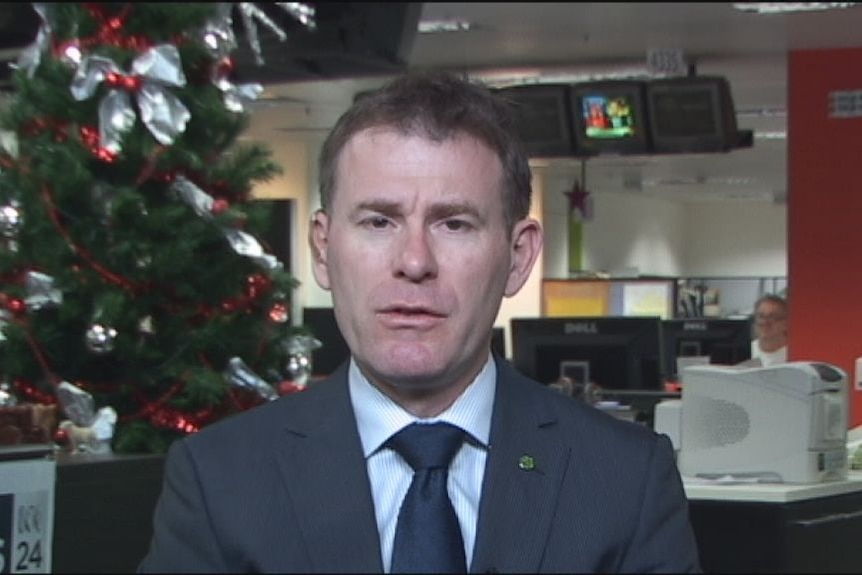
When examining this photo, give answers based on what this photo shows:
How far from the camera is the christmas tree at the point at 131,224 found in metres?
3.75

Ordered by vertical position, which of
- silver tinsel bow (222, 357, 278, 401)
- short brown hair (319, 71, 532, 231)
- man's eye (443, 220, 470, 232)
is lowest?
silver tinsel bow (222, 357, 278, 401)

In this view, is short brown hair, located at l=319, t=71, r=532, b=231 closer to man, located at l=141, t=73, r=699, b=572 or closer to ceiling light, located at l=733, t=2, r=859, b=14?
man, located at l=141, t=73, r=699, b=572

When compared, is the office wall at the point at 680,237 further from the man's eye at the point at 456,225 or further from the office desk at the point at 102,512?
the man's eye at the point at 456,225

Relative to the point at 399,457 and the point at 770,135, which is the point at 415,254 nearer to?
the point at 399,457

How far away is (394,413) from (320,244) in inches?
7.2

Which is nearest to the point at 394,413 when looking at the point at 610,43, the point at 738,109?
the point at 610,43

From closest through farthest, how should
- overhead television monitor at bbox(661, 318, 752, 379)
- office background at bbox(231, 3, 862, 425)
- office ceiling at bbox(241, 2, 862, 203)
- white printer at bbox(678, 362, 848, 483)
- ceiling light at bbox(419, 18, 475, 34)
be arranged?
office background at bbox(231, 3, 862, 425)
white printer at bbox(678, 362, 848, 483)
office ceiling at bbox(241, 2, 862, 203)
ceiling light at bbox(419, 18, 475, 34)
overhead television monitor at bbox(661, 318, 752, 379)

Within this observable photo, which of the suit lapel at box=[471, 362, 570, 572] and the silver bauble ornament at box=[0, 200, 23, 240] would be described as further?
the silver bauble ornament at box=[0, 200, 23, 240]

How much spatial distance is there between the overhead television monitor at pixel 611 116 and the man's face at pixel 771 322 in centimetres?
120

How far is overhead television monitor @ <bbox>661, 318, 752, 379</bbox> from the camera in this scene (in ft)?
28.9

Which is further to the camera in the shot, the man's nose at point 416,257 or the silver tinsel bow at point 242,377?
the silver tinsel bow at point 242,377

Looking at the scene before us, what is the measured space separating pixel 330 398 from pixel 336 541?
170mm

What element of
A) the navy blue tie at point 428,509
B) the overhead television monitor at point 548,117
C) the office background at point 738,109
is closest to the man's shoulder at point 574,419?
the navy blue tie at point 428,509

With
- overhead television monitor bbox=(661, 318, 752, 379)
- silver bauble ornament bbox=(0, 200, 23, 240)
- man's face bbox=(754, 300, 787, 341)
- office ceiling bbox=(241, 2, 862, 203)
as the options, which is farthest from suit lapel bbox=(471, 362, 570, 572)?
overhead television monitor bbox=(661, 318, 752, 379)
